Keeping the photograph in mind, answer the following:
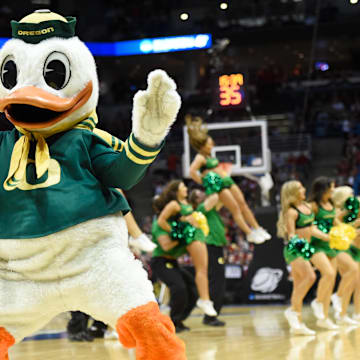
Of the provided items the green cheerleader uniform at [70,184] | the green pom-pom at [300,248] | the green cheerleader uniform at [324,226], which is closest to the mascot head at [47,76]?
the green cheerleader uniform at [70,184]

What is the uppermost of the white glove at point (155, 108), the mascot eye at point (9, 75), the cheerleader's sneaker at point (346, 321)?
the mascot eye at point (9, 75)

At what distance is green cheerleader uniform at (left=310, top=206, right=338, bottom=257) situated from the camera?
7.44m

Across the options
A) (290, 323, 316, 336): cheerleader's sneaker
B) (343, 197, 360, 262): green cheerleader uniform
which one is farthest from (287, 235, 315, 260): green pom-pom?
(343, 197, 360, 262): green cheerleader uniform

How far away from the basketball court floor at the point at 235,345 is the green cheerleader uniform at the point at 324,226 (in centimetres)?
78

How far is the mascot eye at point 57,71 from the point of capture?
2914mm

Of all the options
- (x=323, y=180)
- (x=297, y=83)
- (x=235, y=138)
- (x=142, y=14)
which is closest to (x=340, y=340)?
(x=323, y=180)

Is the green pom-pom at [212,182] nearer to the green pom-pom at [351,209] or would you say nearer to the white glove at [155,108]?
the green pom-pom at [351,209]

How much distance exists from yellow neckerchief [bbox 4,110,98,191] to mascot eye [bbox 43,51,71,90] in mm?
183

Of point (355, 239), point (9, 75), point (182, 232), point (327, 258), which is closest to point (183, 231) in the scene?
point (182, 232)

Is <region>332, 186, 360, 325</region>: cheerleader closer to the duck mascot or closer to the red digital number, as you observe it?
the red digital number

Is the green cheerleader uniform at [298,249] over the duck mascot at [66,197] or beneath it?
beneath

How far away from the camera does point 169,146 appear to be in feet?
57.5

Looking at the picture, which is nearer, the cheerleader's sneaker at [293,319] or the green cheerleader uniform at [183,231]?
the cheerleader's sneaker at [293,319]

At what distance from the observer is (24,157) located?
2871mm
